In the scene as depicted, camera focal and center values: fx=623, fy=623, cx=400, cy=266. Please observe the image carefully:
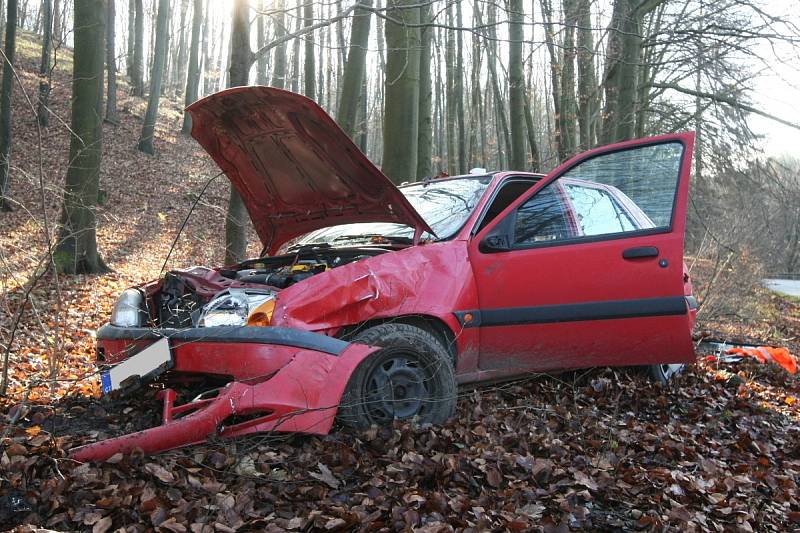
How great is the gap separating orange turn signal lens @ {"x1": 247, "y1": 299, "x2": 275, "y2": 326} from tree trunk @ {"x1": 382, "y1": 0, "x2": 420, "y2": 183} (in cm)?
517

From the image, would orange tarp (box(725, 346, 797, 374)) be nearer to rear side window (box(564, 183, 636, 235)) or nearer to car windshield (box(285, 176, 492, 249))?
rear side window (box(564, 183, 636, 235))

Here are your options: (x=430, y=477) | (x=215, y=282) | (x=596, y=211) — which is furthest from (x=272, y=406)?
(x=596, y=211)

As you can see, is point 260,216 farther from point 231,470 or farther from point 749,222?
point 749,222

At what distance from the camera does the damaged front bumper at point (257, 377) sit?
2.95 meters

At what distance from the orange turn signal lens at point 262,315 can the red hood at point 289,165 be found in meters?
1.04

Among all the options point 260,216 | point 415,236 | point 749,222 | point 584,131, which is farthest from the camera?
point 584,131

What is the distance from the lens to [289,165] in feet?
14.1

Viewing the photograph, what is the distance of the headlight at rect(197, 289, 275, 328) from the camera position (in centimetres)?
334

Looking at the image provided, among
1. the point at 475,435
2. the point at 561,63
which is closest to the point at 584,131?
the point at 561,63

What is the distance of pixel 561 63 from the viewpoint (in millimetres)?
14719

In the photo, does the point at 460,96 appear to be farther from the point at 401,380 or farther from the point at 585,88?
the point at 401,380

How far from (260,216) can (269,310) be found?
173 centimetres

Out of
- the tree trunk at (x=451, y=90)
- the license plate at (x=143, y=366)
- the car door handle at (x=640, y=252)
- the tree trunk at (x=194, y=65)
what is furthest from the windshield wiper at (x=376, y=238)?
the tree trunk at (x=194, y=65)

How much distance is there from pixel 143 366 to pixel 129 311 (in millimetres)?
500
